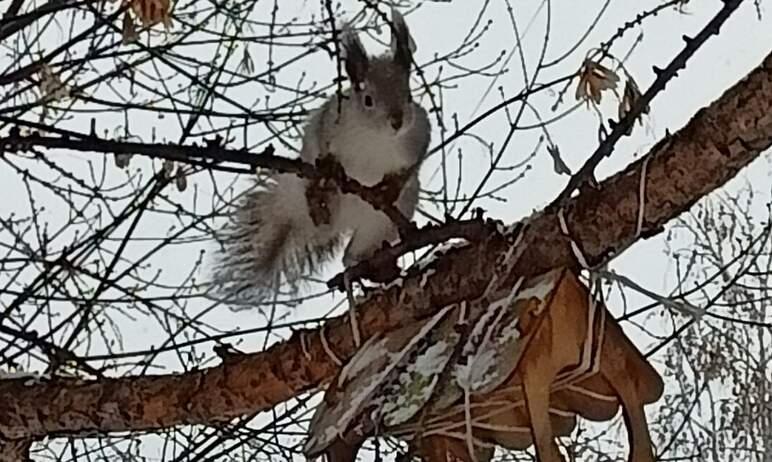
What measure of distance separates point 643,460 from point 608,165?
1.59ft

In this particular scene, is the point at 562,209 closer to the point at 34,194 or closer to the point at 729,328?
the point at 729,328

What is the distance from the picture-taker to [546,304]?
57cm

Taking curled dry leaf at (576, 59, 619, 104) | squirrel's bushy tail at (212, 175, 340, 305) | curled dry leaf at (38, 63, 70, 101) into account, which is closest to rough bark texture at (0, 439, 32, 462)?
squirrel's bushy tail at (212, 175, 340, 305)

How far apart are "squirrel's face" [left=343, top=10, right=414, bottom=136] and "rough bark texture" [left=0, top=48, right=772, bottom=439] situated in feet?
1.66

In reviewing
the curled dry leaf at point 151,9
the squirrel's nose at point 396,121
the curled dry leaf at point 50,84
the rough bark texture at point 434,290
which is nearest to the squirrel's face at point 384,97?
the squirrel's nose at point 396,121

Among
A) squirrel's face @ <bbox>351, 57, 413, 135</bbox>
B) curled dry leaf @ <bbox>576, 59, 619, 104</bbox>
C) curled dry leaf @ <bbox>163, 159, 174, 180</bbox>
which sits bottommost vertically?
curled dry leaf @ <bbox>576, 59, 619, 104</bbox>

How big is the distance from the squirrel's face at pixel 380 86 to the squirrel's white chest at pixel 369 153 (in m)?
0.02

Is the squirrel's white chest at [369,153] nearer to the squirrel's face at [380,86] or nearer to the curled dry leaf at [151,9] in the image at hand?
the squirrel's face at [380,86]

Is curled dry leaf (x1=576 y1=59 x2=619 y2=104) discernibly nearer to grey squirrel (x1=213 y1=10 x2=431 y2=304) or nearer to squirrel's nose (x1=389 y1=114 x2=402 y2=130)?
grey squirrel (x1=213 y1=10 x2=431 y2=304)

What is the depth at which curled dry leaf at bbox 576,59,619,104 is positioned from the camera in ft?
2.56

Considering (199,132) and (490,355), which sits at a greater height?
(199,132)

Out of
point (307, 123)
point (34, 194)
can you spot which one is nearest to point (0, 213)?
point (34, 194)

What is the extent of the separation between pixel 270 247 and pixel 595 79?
0.37 metres

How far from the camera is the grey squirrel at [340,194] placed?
1.05 meters
